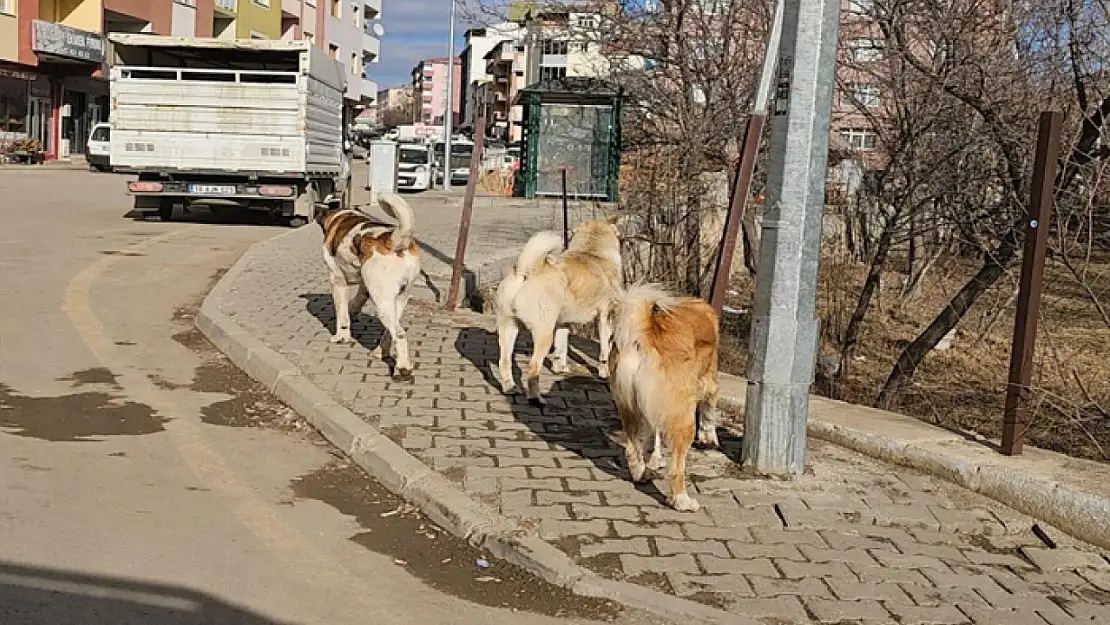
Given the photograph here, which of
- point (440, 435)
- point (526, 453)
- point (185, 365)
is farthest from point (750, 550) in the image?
point (185, 365)

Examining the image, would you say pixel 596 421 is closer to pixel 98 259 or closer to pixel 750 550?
pixel 750 550

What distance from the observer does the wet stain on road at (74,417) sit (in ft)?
21.2

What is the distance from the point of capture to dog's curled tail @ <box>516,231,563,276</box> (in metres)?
7.20

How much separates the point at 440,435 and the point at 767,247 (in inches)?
85.5

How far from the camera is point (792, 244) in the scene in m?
5.80

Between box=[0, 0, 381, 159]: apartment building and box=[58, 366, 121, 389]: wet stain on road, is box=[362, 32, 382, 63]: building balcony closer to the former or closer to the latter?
box=[0, 0, 381, 159]: apartment building

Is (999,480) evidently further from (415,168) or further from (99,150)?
(99,150)

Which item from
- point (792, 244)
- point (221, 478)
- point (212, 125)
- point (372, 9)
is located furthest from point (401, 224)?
point (372, 9)

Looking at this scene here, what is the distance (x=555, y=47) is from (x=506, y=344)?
602cm

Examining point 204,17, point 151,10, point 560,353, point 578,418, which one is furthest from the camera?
point 204,17

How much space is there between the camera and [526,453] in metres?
6.18

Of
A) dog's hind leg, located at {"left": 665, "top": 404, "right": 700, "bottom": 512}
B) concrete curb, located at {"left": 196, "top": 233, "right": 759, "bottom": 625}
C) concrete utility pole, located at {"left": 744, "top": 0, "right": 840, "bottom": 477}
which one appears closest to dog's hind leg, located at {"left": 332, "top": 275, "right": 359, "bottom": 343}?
concrete curb, located at {"left": 196, "top": 233, "right": 759, "bottom": 625}

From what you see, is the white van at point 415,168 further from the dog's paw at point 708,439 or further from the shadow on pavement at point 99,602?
the shadow on pavement at point 99,602

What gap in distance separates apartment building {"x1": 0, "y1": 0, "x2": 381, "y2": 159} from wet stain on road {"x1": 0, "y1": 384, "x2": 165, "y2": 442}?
125ft
